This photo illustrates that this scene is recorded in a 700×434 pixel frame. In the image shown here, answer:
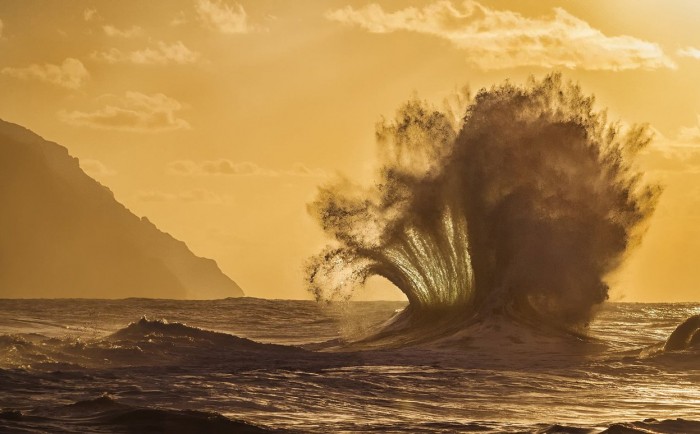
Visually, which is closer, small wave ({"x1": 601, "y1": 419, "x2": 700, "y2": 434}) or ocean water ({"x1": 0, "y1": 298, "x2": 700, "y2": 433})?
small wave ({"x1": 601, "y1": 419, "x2": 700, "y2": 434})

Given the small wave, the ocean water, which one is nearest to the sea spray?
the ocean water

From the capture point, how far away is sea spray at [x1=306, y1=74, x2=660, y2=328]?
32.4 metres

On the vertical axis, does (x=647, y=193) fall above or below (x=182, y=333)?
above

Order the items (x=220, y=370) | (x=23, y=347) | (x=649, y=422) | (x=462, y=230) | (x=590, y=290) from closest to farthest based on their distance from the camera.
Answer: (x=649, y=422)
(x=220, y=370)
(x=23, y=347)
(x=590, y=290)
(x=462, y=230)

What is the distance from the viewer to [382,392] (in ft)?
62.5

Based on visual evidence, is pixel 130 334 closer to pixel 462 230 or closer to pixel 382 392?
A: pixel 382 392

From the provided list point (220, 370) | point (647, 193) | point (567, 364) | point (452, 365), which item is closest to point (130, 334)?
point (220, 370)

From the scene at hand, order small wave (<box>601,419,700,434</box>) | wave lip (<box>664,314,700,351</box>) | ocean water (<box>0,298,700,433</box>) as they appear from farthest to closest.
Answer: wave lip (<box>664,314,700,351</box>), ocean water (<box>0,298,700,433</box>), small wave (<box>601,419,700,434</box>)

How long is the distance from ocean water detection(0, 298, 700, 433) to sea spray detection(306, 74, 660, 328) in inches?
84.2

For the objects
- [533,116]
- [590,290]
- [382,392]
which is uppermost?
[533,116]

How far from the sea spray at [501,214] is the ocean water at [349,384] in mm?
2139

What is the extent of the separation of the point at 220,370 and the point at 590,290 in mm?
15259

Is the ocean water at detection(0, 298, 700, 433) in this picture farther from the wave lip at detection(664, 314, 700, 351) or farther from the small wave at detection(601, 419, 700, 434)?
the wave lip at detection(664, 314, 700, 351)

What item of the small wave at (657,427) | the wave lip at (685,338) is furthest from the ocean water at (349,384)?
the wave lip at (685,338)
